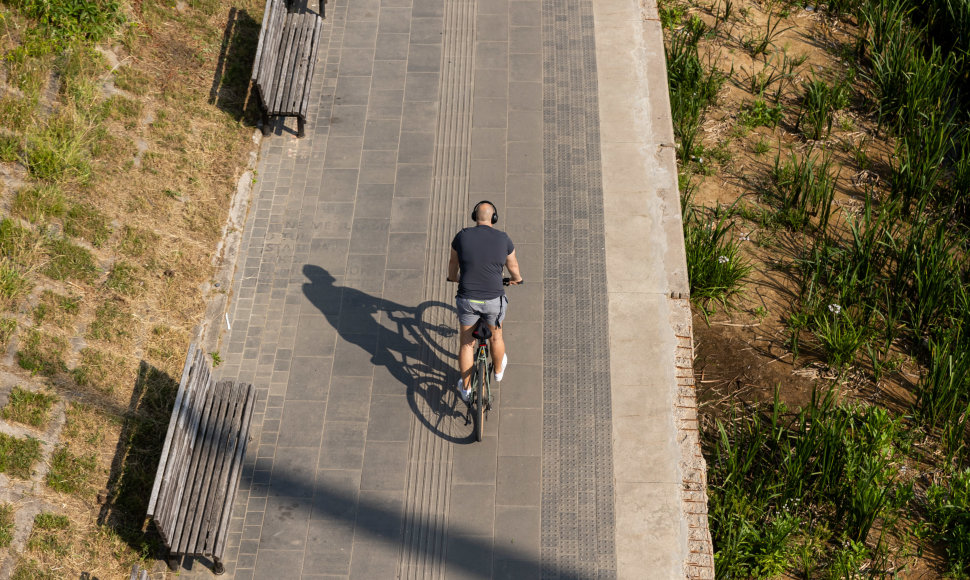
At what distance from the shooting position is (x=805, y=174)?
9773 millimetres

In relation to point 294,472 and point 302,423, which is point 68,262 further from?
point 294,472

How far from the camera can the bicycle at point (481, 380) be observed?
25.0 feet

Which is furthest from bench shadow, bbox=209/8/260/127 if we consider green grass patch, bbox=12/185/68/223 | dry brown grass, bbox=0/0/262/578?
green grass patch, bbox=12/185/68/223

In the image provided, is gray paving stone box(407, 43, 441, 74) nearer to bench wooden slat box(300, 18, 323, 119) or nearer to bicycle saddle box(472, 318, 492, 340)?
bench wooden slat box(300, 18, 323, 119)

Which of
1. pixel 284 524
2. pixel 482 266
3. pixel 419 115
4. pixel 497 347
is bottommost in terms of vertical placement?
pixel 284 524

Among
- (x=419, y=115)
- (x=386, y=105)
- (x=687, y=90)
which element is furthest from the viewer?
(x=687, y=90)

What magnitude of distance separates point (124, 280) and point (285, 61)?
331 cm

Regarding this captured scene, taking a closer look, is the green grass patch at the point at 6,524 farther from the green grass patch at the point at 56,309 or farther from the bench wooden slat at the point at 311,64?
the bench wooden slat at the point at 311,64

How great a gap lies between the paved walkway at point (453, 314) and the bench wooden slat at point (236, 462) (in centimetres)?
42

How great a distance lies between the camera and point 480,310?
7574mm

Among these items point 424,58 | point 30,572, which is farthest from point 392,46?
point 30,572

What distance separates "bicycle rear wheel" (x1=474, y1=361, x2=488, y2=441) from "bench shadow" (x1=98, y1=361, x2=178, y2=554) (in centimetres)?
282

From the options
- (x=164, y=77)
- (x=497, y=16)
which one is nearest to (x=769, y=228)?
(x=497, y=16)

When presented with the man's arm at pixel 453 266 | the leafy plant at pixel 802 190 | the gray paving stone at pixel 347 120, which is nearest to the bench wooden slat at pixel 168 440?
the man's arm at pixel 453 266
